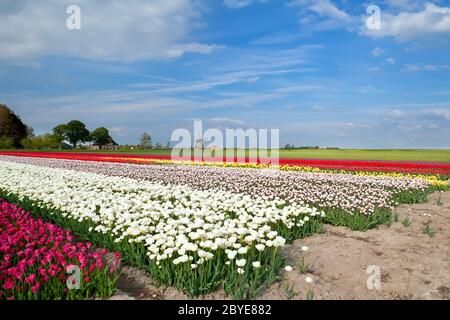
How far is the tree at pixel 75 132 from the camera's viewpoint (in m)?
103

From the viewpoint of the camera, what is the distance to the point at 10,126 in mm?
78938

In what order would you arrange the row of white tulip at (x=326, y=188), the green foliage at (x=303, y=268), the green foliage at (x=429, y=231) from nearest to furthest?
1. the green foliage at (x=303, y=268)
2. the green foliage at (x=429, y=231)
3. the row of white tulip at (x=326, y=188)

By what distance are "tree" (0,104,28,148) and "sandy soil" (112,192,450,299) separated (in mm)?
82359

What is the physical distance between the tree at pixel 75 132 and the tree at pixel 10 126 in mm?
20795

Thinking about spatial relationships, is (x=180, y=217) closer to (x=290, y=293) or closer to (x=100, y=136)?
(x=290, y=293)

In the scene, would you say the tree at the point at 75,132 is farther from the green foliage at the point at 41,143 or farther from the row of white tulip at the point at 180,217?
the row of white tulip at the point at 180,217

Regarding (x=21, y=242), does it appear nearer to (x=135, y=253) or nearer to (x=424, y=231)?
(x=135, y=253)

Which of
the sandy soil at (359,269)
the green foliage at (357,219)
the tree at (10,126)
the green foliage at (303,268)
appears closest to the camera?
the sandy soil at (359,269)

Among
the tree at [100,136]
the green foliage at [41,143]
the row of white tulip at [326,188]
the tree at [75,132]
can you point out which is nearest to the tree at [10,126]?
the green foliage at [41,143]

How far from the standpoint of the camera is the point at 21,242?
22.7ft

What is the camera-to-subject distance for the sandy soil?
206 inches

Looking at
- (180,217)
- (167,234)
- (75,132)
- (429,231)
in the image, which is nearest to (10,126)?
(75,132)

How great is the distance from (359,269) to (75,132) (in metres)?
108
